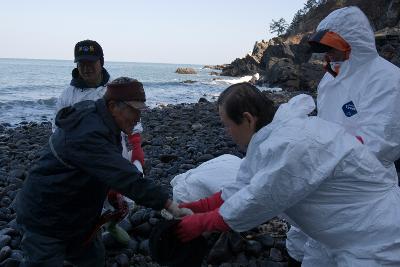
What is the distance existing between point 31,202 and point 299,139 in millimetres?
1866

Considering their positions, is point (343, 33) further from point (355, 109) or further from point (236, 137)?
point (236, 137)

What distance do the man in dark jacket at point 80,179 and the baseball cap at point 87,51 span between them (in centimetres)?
142

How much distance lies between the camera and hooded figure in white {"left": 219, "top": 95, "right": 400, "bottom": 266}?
7.14 ft

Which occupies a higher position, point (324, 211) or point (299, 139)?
point (299, 139)

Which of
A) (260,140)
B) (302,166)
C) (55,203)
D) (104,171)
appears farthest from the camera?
(55,203)

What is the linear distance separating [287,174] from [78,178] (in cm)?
140

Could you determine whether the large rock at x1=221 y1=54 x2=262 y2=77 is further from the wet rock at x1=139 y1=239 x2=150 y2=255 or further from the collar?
the collar

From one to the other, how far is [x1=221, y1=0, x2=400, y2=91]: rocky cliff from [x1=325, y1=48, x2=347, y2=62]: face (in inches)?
328

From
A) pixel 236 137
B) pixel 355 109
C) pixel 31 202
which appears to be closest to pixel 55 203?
pixel 31 202

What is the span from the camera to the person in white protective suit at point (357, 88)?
130 inches

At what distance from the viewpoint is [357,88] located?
143 inches

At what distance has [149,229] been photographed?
4.50 meters

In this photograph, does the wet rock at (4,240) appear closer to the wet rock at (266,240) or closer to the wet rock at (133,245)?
the wet rock at (133,245)

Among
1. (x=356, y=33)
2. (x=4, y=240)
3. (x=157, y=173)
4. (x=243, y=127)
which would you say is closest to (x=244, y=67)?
(x=157, y=173)
